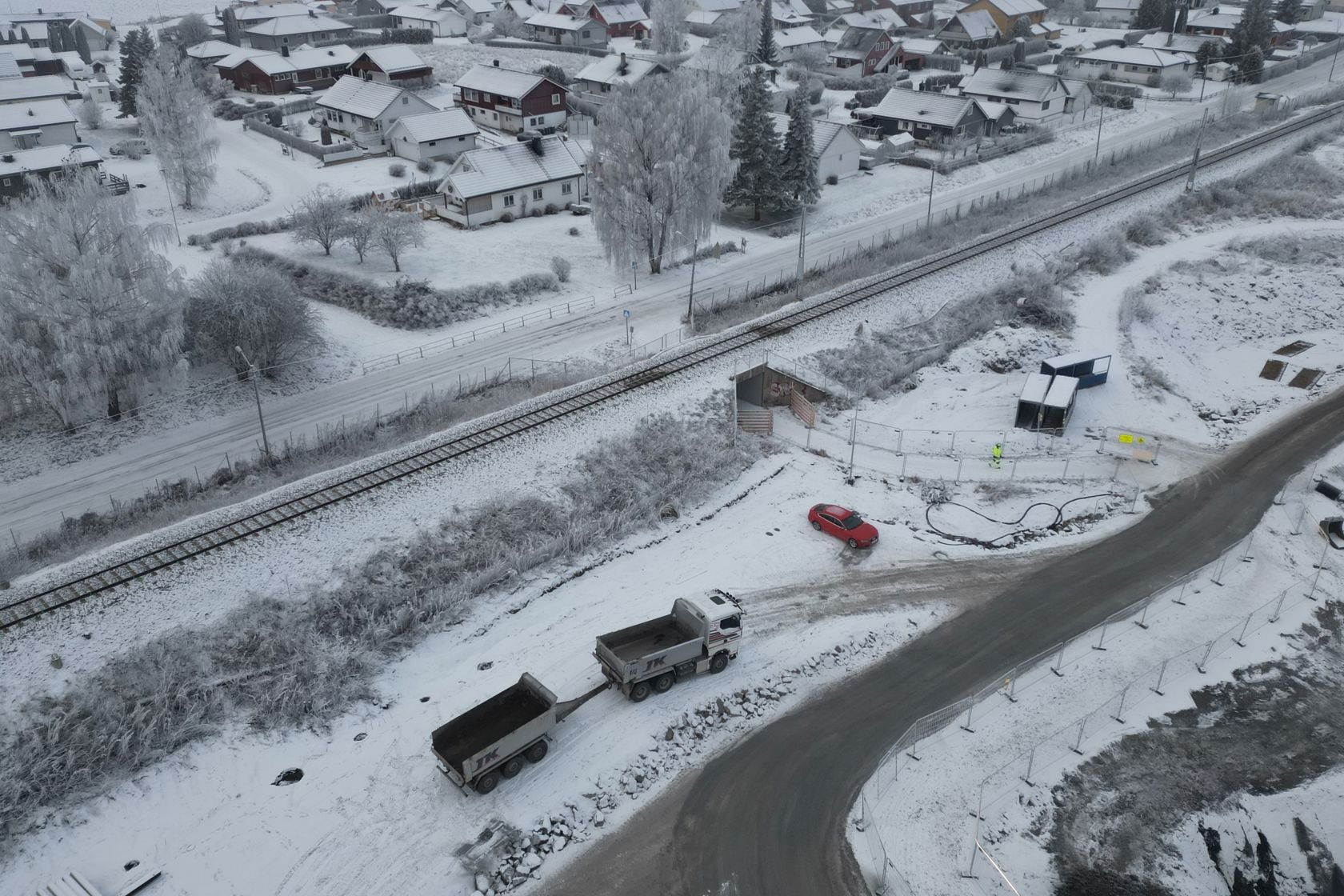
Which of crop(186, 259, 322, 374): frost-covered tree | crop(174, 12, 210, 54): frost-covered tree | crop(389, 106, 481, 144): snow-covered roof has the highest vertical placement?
crop(174, 12, 210, 54): frost-covered tree

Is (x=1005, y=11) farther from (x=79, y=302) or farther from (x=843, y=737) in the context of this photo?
(x=843, y=737)

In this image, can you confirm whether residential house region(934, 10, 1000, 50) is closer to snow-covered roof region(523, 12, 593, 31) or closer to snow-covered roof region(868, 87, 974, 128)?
snow-covered roof region(868, 87, 974, 128)

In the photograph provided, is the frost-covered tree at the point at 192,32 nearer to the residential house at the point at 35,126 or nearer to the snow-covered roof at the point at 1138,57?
the residential house at the point at 35,126

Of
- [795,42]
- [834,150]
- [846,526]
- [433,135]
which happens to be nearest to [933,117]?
[834,150]

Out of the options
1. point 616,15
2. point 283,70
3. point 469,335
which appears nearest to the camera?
point 469,335

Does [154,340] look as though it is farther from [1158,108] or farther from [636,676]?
[1158,108]

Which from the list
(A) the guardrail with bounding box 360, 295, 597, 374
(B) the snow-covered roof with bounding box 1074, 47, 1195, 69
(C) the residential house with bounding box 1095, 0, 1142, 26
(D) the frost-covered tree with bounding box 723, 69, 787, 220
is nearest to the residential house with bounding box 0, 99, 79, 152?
(A) the guardrail with bounding box 360, 295, 597, 374

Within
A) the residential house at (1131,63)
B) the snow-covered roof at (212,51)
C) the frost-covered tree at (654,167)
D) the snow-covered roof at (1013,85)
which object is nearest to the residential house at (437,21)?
the snow-covered roof at (212,51)
